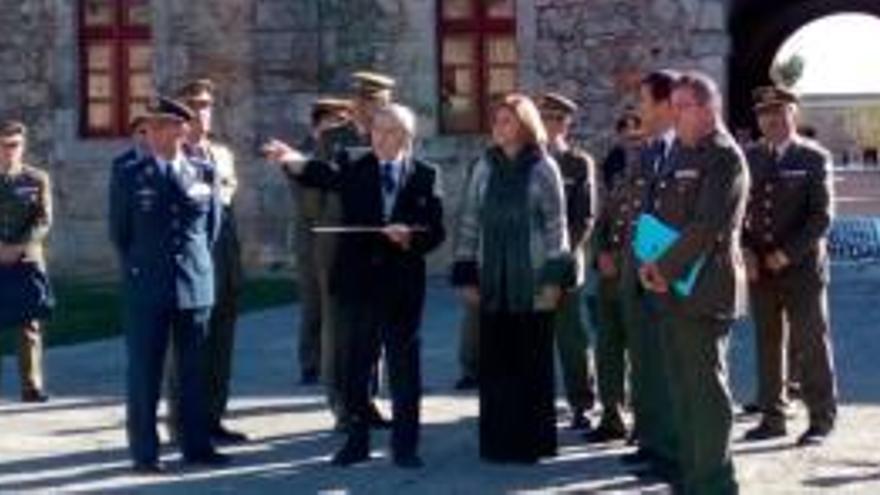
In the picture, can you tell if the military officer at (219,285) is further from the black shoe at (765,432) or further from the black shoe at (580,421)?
the black shoe at (765,432)

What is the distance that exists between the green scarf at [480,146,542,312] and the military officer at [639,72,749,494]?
138 cm

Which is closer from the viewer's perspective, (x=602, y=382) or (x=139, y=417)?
(x=139, y=417)

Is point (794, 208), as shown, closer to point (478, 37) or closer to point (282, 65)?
point (478, 37)

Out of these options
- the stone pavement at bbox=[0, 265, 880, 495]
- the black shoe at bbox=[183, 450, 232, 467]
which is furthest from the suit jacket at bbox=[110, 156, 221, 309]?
the stone pavement at bbox=[0, 265, 880, 495]

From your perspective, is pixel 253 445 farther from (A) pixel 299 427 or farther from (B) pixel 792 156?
(B) pixel 792 156

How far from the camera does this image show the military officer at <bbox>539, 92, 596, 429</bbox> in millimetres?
9359

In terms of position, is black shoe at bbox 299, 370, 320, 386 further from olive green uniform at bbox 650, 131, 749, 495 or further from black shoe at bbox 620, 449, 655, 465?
olive green uniform at bbox 650, 131, 749, 495

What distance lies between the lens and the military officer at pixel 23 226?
11062 mm

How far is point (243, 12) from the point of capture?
19047 mm

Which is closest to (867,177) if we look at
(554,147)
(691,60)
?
(691,60)

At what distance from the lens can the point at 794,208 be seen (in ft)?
29.8

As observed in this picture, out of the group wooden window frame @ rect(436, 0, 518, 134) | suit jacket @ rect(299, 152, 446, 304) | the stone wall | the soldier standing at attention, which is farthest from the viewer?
wooden window frame @ rect(436, 0, 518, 134)

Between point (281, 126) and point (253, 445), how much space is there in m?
9.79

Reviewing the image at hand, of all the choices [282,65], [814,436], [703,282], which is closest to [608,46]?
[282,65]
